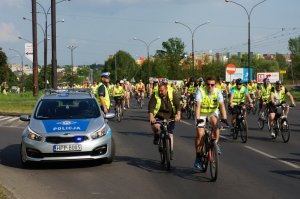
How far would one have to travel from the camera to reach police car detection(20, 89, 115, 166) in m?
9.80

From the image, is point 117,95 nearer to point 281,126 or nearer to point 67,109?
point 281,126

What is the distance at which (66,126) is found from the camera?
10023 mm

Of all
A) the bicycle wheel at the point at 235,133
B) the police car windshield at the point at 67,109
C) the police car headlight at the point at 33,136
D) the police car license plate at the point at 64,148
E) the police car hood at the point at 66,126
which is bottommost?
the bicycle wheel at the point at 235,133

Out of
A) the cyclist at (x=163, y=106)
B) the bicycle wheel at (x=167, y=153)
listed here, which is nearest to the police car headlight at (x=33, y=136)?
the cyclist at (x=163, y=106)

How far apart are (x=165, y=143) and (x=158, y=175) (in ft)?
2.42

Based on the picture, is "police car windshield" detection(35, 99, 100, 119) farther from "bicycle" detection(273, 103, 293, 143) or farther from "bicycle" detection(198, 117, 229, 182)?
"bicycle" detection(273, 103, 293, 143)

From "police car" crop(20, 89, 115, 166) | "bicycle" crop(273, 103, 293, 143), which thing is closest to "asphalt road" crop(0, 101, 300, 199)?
"police car" crop(20, 89, 115, 166)

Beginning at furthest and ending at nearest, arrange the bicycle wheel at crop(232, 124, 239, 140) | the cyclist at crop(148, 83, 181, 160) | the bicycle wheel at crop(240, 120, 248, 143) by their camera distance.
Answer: the bicycle wheel at crop(232, 124, 239, 140) → the bicycle wheel at crop(240, 120, 248, 143) → the cyclist at crop(148, 83, 181, 160)

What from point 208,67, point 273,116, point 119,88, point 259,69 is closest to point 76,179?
point 273,116

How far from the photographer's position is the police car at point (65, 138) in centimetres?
980

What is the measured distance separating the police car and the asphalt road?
0.28 m

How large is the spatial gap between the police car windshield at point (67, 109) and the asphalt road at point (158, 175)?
919mm

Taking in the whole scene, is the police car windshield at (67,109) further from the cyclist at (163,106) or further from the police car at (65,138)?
the cyclist at (163,106)

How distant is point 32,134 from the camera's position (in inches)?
390
